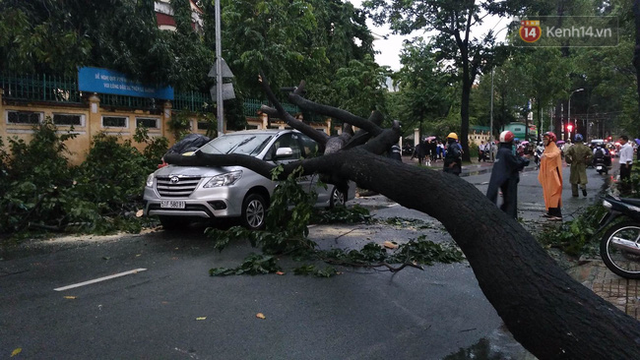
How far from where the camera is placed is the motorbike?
5.93m

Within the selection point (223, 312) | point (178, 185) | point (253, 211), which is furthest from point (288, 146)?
point (223, 312)

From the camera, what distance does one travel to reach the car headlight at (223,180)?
8062mm

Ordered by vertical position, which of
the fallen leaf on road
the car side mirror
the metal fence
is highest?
the metal fence

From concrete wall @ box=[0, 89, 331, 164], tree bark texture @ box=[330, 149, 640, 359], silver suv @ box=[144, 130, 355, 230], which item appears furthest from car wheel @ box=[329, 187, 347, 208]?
concrete wall @ box=[0, 89, 331, 164]

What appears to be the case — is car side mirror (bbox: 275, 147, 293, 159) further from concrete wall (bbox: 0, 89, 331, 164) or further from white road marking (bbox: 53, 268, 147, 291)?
concrete wall (bbox: 0, 89, 331, 164)

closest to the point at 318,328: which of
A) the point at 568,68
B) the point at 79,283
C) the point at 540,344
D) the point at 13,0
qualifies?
the point at 540,344

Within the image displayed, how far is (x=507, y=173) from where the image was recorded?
853 cm

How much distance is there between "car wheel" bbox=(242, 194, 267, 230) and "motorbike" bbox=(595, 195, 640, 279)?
16.0 ft

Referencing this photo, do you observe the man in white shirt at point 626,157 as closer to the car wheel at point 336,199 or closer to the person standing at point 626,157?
the person standing at point 626,157

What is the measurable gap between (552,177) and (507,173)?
7.61ft

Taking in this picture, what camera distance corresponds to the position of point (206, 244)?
765 cm

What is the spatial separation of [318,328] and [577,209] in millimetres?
9517

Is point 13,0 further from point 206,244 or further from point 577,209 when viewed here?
→ point 577,209

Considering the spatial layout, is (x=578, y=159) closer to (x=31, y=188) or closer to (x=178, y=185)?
(x=178, y=185)
